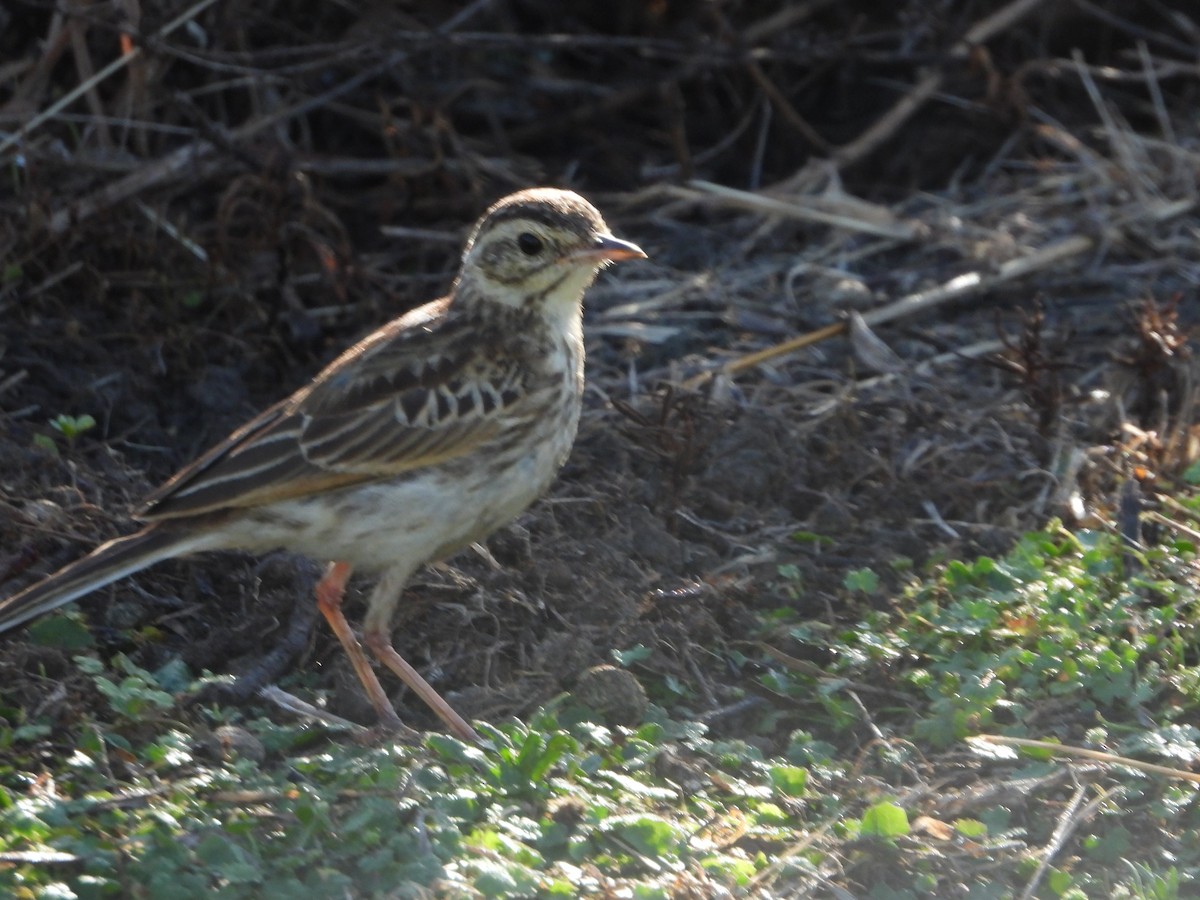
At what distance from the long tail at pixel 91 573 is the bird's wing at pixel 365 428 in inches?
4.3

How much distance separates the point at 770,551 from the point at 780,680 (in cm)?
86

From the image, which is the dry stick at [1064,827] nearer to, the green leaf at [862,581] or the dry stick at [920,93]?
the green leaf at [862,581]

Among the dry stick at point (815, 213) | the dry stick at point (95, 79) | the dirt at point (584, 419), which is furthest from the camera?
the dry stick at point (815, 213)

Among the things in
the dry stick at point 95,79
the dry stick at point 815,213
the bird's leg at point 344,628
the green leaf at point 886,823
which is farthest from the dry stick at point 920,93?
the green leaf at point 886,823

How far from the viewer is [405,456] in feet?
17.6

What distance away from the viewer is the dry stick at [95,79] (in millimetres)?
7941

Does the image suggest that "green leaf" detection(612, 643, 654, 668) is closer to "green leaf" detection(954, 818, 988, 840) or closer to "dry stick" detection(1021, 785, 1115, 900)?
"green leaf" detection(954, 818, 988, 840)


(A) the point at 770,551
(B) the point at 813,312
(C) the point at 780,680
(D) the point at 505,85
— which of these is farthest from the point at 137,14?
(C) the point at 780,680

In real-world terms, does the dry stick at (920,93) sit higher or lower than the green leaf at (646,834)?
higher

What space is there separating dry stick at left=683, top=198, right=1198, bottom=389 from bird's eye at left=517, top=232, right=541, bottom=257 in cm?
171

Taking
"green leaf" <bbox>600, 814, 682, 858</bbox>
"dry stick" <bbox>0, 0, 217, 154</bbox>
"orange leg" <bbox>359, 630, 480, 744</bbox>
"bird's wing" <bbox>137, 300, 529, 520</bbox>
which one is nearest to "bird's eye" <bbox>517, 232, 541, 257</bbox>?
"bird's wing" <bbox>137, 300, 529, 520</bbox>

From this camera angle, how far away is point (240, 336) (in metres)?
7.64

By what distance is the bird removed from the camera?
5.27 m

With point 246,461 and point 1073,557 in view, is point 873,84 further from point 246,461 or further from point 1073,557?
point 246,461
